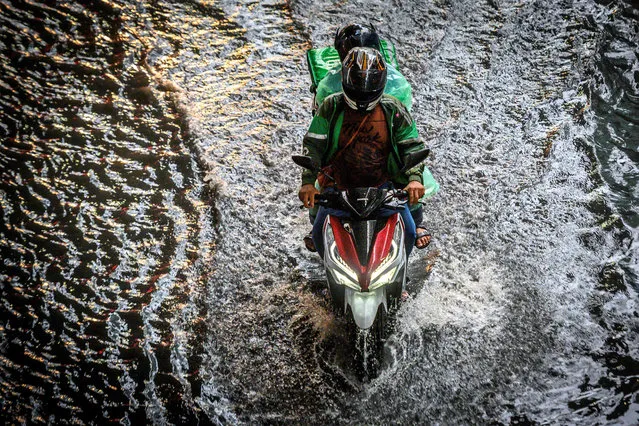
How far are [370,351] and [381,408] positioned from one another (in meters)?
0.43

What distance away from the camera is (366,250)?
395 centimetres

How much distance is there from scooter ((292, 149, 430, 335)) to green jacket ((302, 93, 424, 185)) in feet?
0.99

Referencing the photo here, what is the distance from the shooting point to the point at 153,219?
18.2 ft

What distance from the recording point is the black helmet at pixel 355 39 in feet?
A: 18.5

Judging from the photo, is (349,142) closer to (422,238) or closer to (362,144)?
(362,144)

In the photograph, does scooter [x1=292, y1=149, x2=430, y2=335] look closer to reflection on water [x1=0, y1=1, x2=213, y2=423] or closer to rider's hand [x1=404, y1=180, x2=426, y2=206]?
rider's hand [x1=404, y1=180, x2=426, y2=206]

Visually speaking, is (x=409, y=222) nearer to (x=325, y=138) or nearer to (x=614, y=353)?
(x=325, y=138)

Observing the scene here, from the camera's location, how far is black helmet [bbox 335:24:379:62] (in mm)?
5633

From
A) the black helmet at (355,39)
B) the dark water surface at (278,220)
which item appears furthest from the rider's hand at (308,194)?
the black helmet at (355,39)

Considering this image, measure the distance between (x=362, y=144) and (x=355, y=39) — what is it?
1.83m

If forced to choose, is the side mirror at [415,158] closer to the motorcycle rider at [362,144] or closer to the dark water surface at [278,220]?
the motorcycle rider at [362,144]

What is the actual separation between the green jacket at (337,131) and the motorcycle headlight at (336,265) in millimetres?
422

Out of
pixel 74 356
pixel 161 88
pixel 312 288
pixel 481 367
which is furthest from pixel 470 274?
pixel 161 88

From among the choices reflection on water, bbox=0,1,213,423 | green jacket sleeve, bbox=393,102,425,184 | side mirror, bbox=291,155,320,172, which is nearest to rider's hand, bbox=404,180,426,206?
Result: green jacket sleeve, bbox=393,102,425,184
